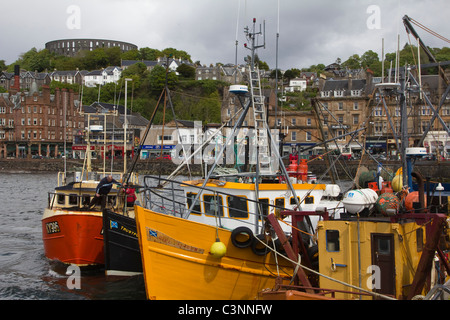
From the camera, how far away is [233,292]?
14.7 metres

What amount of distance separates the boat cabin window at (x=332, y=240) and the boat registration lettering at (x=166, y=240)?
3.50 m

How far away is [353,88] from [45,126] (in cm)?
6706

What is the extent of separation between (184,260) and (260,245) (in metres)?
2.29

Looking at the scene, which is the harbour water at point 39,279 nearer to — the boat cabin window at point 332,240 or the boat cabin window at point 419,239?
the boat cabin window at point 332,240

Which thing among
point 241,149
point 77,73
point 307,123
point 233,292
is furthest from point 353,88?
point 77,73

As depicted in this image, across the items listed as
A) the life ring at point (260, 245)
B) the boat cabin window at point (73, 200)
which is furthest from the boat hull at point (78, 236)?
the life ring at point (260, 245)

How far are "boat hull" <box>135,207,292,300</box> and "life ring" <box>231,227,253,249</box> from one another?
0.55 ft

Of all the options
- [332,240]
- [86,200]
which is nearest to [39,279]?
[86,200]

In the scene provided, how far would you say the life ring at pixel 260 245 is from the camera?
14688mm

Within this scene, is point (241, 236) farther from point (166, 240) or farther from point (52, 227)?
point (52, 227)

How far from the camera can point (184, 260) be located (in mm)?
14289

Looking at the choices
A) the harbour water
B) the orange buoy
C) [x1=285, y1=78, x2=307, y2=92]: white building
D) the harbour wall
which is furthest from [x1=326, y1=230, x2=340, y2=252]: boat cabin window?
[x1=285, y1=78, x2=307, y2=92]: white building

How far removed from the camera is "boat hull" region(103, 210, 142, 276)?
19.5 meters
